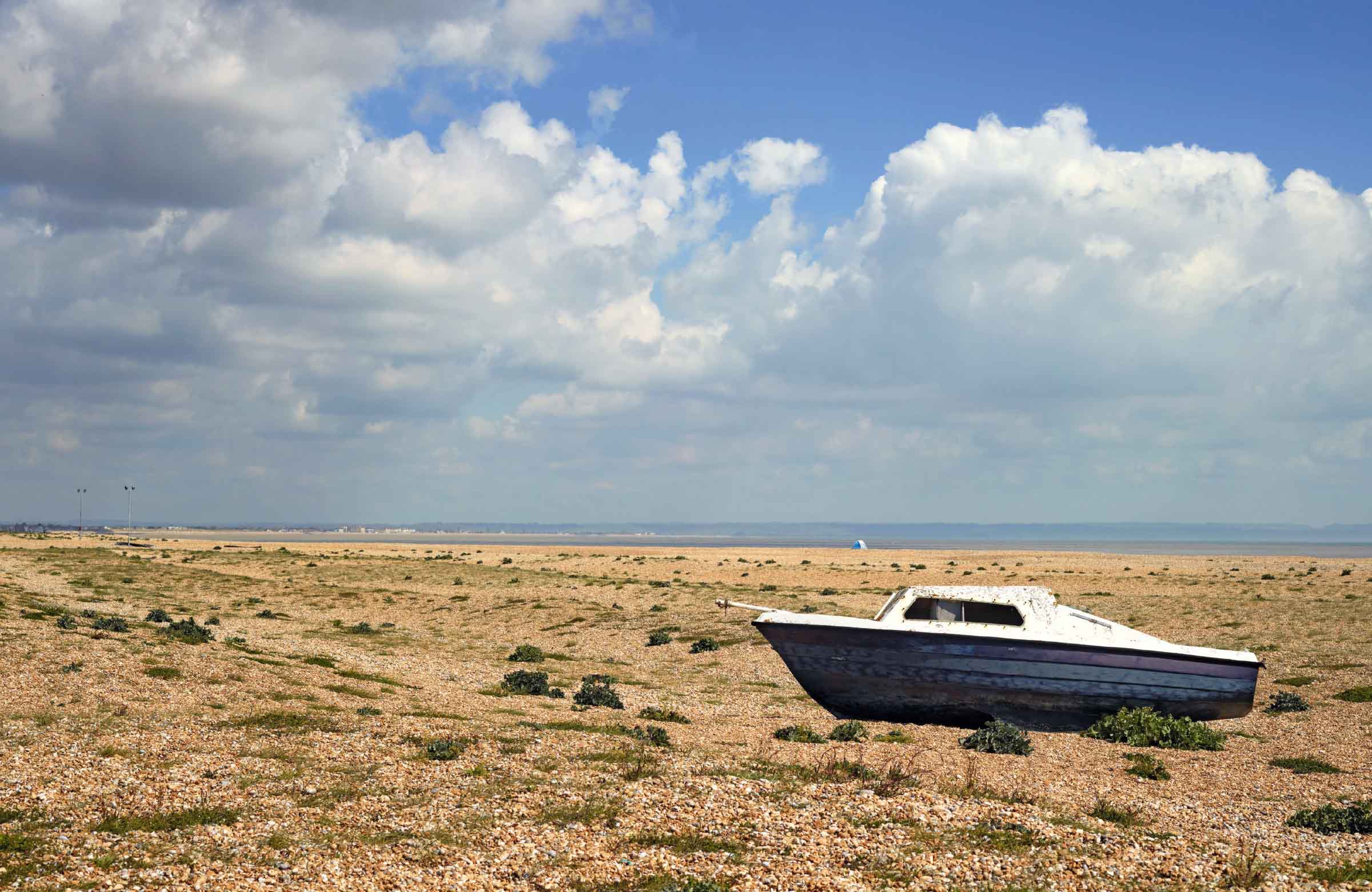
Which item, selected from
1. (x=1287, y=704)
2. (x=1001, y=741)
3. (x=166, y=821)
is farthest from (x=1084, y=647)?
(x=166, y=821)

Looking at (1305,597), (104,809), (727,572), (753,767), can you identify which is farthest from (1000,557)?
(104,809)

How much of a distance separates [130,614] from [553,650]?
18264mm

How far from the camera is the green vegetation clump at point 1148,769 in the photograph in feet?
54.2

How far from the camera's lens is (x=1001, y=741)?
18.1 metres

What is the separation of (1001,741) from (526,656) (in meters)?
18.5

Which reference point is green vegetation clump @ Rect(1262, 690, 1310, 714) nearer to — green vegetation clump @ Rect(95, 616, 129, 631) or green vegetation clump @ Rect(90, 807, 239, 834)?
green vegetation clump @ Rect(90, 807, 239, 834)

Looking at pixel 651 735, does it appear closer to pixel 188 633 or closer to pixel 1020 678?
pixel 1020 678

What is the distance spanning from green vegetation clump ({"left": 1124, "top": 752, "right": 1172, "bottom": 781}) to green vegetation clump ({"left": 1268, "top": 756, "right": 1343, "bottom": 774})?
2.26m

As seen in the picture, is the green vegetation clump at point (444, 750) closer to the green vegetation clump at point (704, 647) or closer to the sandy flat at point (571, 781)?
the sandy flat at point (571, 781)

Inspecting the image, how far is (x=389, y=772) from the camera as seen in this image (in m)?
14.8

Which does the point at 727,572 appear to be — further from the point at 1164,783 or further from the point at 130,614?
the point at 1164,783

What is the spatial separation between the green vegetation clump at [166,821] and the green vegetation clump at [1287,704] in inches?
905

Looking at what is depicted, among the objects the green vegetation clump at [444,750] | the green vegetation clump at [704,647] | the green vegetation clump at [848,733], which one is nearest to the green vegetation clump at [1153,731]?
the green vegetation clump at [848,733]

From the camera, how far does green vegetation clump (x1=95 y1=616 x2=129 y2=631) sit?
94.5 ft
